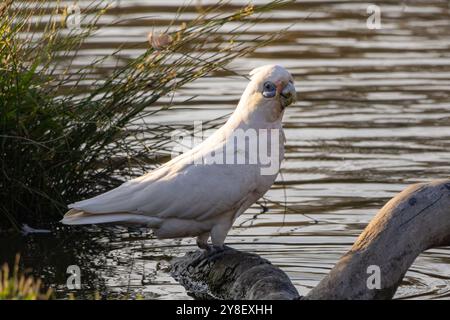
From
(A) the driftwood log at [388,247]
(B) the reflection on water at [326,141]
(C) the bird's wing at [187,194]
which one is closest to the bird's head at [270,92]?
(C) the bird's wing at [187,194]

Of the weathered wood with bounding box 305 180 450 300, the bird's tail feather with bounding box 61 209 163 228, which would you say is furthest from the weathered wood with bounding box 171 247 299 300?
the bird's tail feather with bounding box 61 209 163 228

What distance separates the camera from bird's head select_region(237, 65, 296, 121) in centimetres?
754

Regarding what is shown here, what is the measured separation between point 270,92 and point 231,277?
1.26 metres

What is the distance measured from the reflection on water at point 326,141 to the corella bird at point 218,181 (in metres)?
0.54

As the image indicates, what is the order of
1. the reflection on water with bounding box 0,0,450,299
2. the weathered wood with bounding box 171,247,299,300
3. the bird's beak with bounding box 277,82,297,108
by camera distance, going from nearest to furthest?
the weathered wood with bounding box 171,247,299,300 → the bird's beak with bounding box 277,82,297,108 → the reflection on water with bounding box 0,0,450,299

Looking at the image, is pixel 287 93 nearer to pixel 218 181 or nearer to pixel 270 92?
pixel 270 92

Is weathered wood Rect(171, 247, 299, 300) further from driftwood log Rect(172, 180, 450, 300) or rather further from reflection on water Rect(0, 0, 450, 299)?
reflection on water Rect(0, 0, 450, 299)

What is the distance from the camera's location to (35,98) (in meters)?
8.50

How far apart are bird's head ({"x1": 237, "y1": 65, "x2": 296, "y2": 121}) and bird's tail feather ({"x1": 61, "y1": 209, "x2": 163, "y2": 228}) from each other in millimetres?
1021

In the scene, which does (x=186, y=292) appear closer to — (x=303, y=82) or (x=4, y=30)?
(x=4, y=30)

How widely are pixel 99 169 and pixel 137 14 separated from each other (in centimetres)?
677

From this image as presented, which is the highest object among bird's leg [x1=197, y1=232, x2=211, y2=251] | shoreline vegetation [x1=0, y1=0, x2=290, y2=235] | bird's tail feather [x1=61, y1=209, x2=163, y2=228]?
shoreline vegetation [x1=0, y1=0, x2=290, y2=235]

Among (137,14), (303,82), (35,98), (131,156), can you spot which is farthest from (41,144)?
(137,14)

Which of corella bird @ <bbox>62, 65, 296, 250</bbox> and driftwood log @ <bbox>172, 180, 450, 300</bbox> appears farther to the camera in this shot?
corella bird @ <bbox>62, 65, 296, 250</bbox>
